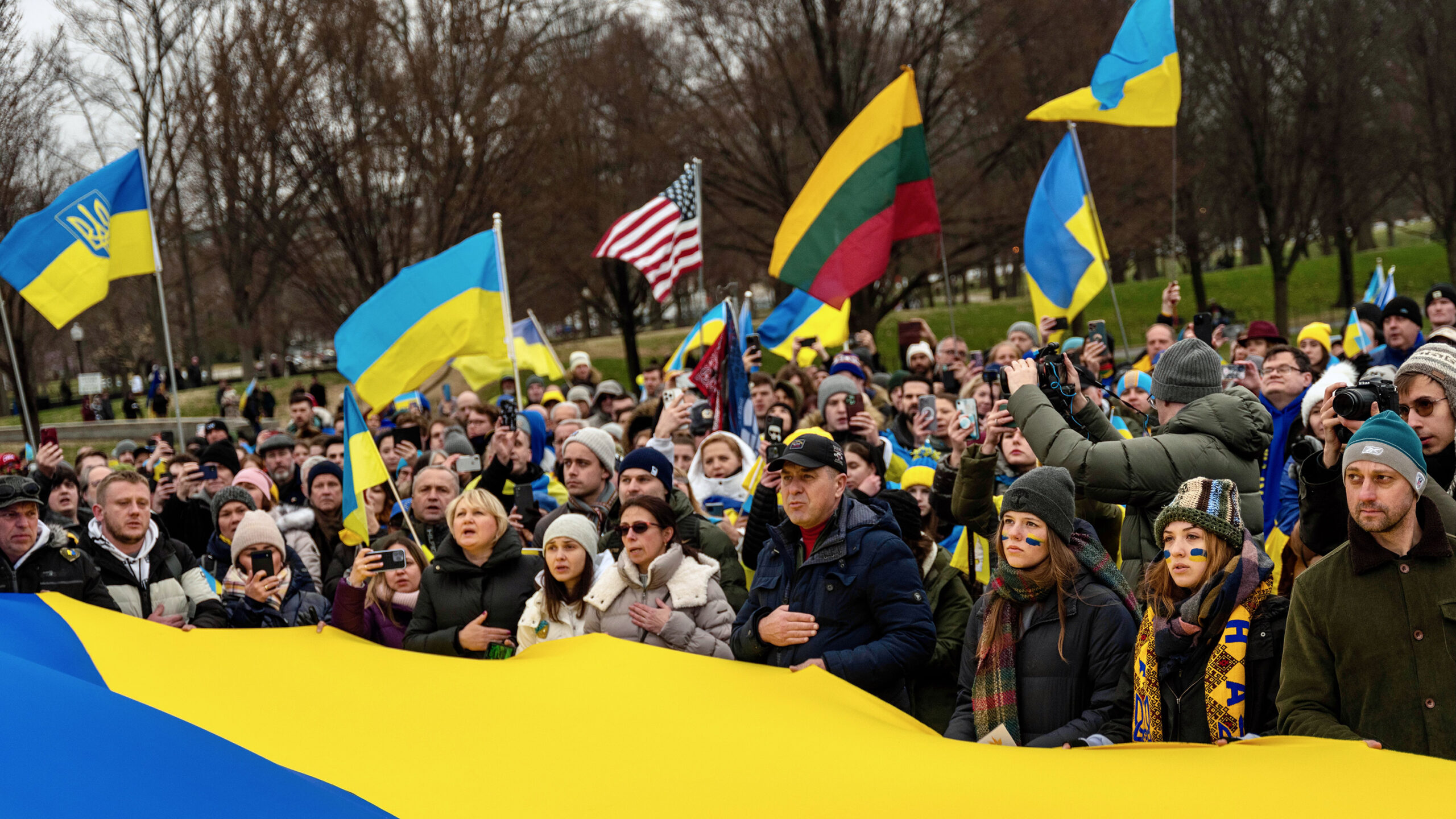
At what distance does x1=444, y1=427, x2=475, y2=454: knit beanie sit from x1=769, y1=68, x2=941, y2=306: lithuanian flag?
2908mm

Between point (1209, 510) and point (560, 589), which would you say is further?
point (560, 589)

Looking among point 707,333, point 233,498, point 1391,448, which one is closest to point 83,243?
point 233,498

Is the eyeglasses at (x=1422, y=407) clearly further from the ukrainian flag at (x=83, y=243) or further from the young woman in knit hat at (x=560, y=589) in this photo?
the ukrainian flag at (x=83, y=243)

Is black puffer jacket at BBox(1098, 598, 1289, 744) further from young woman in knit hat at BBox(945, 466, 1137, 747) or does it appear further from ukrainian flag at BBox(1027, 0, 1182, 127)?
ukrainian flag at BBox(1027, 0, 1182, 127)

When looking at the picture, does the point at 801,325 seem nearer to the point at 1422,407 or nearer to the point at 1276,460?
the point at 1276,460

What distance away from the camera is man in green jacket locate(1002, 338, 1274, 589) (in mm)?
4262

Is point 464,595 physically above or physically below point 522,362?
below

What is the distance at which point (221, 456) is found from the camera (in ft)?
34.3

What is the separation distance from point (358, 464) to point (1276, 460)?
191 inches

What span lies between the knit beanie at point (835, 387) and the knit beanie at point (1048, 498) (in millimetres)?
4123

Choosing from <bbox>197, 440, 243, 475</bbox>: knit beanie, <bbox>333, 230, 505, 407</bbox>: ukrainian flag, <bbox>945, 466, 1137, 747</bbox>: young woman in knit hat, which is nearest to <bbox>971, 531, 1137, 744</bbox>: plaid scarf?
<bbox>945, 466, 1137, 747</bbox>: young woman in knit hat

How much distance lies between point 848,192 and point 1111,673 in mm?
5622

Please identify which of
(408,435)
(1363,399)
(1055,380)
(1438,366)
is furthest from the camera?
(408,435)

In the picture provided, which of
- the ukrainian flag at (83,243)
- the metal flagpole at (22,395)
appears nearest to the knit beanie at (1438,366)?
the ukrainian flag at (83,243)
